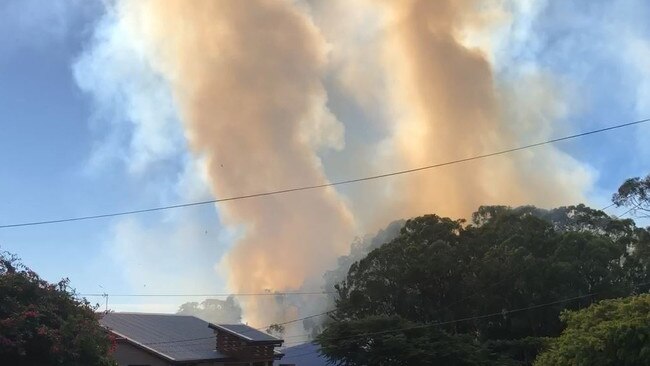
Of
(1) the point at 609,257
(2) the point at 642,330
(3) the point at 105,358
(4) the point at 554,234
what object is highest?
(4) the point at 554,234

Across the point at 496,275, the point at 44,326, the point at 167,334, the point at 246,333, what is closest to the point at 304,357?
the point at 246,333

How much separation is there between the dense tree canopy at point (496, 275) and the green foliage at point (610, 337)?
1587cm

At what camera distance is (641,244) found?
1460 inches

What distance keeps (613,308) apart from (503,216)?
24.0m

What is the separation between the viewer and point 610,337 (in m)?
13.9

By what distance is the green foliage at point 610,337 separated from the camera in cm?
1352

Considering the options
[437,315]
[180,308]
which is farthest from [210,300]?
[437,315]

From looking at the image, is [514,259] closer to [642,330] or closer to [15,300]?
[642,330]

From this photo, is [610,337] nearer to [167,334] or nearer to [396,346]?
[396,346]

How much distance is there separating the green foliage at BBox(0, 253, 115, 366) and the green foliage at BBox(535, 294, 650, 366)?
1214 centimetres

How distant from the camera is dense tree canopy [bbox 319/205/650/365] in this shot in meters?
33.7

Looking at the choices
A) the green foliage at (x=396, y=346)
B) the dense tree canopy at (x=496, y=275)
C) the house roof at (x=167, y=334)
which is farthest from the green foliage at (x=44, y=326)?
the dense tree canopy at (x=496, y=275)

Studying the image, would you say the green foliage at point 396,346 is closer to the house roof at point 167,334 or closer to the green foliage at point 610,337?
the house roof at point 167,334

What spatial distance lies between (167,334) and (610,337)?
2113cm
